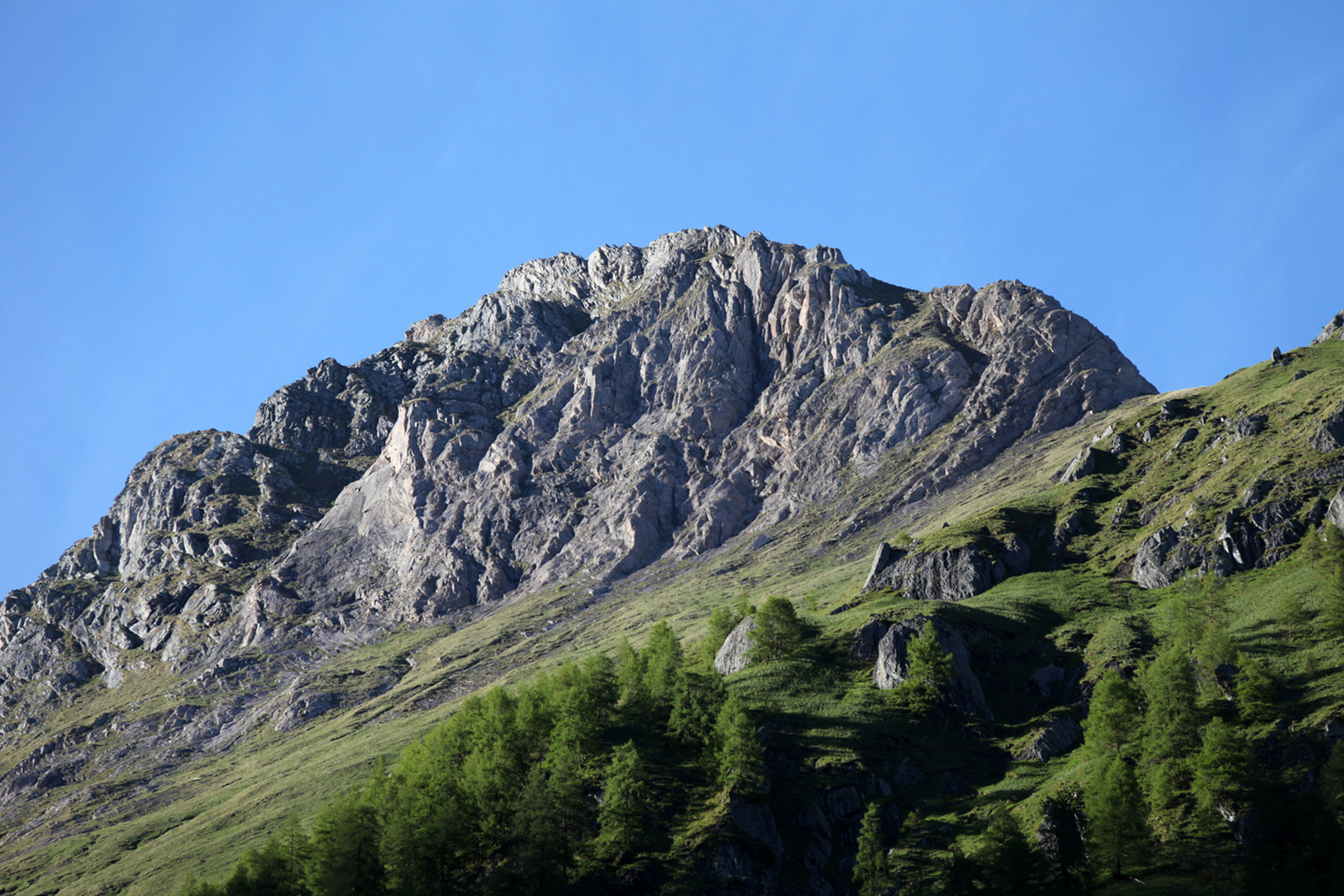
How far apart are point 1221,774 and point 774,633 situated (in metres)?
55.5

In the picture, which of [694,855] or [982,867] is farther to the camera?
[694,855]

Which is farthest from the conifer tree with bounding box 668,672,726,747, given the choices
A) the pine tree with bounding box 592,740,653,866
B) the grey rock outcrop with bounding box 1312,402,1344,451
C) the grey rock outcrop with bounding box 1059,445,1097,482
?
the grey rock outcrop with bounding box 1059,445,1097,482

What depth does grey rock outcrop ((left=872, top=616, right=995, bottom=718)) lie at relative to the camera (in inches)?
4311

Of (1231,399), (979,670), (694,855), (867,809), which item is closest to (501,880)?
(694,855)

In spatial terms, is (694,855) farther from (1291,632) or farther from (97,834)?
(97,834)

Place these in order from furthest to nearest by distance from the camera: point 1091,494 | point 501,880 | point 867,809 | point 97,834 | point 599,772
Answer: point 97,834, point 1091,494, point 599,772, point 867,809, point 501,880

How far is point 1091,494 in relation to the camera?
542 ft

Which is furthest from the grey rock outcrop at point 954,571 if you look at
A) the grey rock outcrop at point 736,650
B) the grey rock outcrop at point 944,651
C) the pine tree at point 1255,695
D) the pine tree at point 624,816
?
the pine tree at point 624,816

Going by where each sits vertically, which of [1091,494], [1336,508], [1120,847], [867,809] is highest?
[1091,494]

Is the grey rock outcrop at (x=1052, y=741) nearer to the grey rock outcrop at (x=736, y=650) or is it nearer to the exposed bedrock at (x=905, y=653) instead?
the exposed bedrock at (x=905, y=653)

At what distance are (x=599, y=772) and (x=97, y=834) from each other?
169 metres

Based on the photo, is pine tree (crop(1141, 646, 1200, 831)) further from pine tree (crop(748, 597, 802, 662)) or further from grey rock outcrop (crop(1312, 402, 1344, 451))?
grey rock outcrop (crop(1312, 402, 1344, 451))

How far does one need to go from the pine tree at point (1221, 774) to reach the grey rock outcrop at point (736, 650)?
54754mm

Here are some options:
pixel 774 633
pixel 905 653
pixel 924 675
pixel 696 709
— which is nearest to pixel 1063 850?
pixel 924 675
